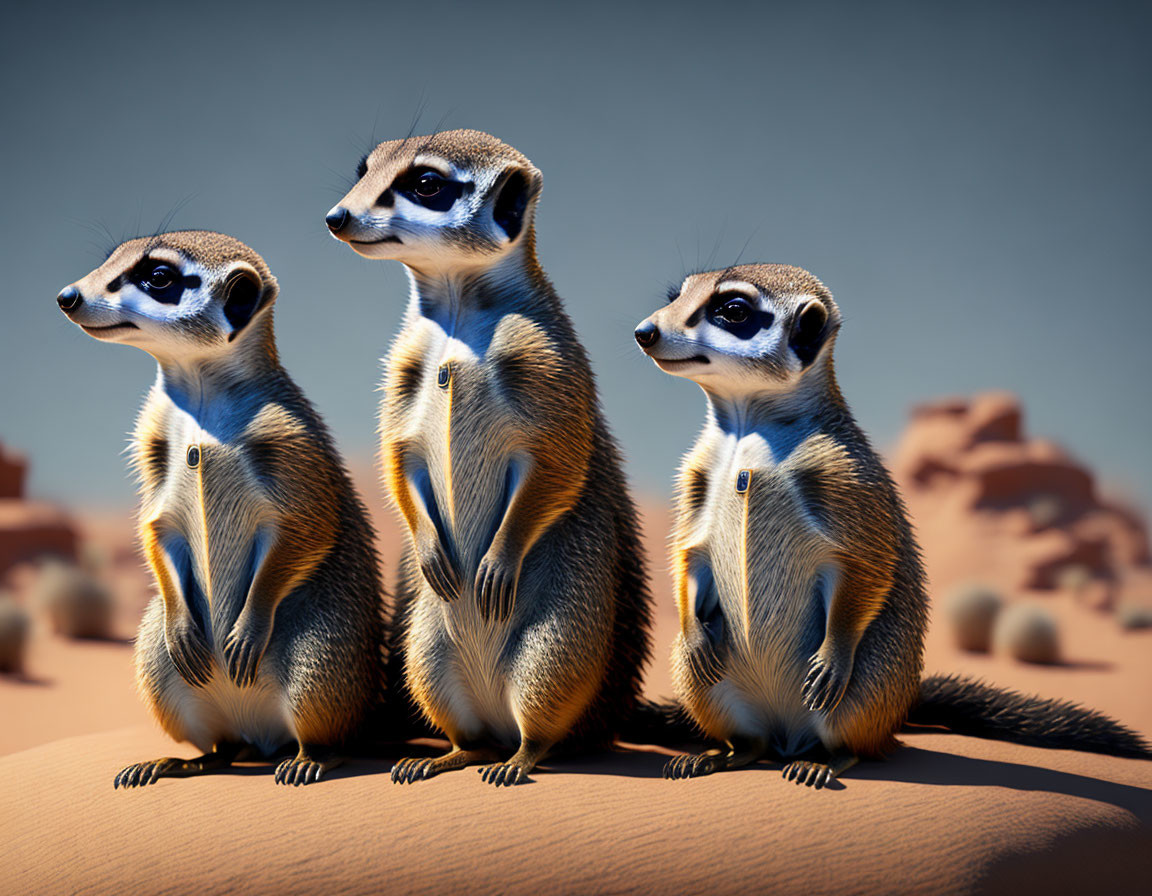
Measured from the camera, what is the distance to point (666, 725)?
14.1 feet

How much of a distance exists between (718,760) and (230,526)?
1974 mm

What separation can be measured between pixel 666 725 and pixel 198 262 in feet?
8.64

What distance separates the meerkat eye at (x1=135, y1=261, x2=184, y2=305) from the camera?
3.68 m

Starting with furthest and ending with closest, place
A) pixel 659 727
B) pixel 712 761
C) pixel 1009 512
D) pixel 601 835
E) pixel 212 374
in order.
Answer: pixel 1009 512 → pixel 659 727 → pixel 212 374 → pixel 712 761 → pixel 601 835

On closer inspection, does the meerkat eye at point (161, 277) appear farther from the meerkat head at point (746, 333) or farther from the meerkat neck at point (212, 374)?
the meerkat head at point (746, 333)

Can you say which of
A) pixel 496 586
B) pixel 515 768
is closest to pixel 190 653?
pixel 496 586

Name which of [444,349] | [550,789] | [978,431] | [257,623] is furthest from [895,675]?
[978,431]

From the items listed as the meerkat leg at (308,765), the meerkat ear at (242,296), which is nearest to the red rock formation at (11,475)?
the meerkat ear at (242,296)

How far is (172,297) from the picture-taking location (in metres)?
3.68

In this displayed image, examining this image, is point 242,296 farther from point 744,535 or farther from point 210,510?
point 744,535

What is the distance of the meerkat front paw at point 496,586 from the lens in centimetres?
358

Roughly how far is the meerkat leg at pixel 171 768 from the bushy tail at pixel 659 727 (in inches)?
62.6

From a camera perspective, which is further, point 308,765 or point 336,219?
point 308,765

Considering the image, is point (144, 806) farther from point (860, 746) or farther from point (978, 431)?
point (978, 431)
